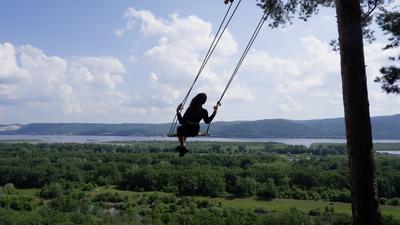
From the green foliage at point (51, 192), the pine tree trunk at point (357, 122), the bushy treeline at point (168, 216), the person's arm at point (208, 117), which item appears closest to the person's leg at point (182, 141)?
the person's arm at point (208, 117)

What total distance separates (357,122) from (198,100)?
9.41 feet

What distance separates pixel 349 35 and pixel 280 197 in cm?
5781

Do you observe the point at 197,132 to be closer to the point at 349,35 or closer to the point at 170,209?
the point at 349,35

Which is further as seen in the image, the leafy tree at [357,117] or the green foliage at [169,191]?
the green foliage at [169,191]

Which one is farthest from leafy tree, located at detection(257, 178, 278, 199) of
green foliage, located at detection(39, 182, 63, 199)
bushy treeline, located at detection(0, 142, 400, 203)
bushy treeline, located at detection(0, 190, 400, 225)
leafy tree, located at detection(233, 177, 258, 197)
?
green foliage, located at detection(39, 182, 63, 199)

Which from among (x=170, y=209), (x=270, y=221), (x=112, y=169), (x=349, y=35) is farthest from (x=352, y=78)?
(x=112, y=169)

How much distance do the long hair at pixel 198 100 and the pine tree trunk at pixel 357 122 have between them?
8.51ft

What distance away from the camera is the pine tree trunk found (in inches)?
210

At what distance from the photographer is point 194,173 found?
6881 cm

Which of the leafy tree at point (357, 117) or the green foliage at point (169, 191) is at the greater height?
the leafy tree at point (357, 117)

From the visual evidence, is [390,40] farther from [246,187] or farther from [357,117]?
[246,187]

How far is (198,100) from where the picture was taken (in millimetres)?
7605

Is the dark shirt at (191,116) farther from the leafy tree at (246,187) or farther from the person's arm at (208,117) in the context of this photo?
the leafy tree at (246,187)

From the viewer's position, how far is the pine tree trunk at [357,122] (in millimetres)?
5340
